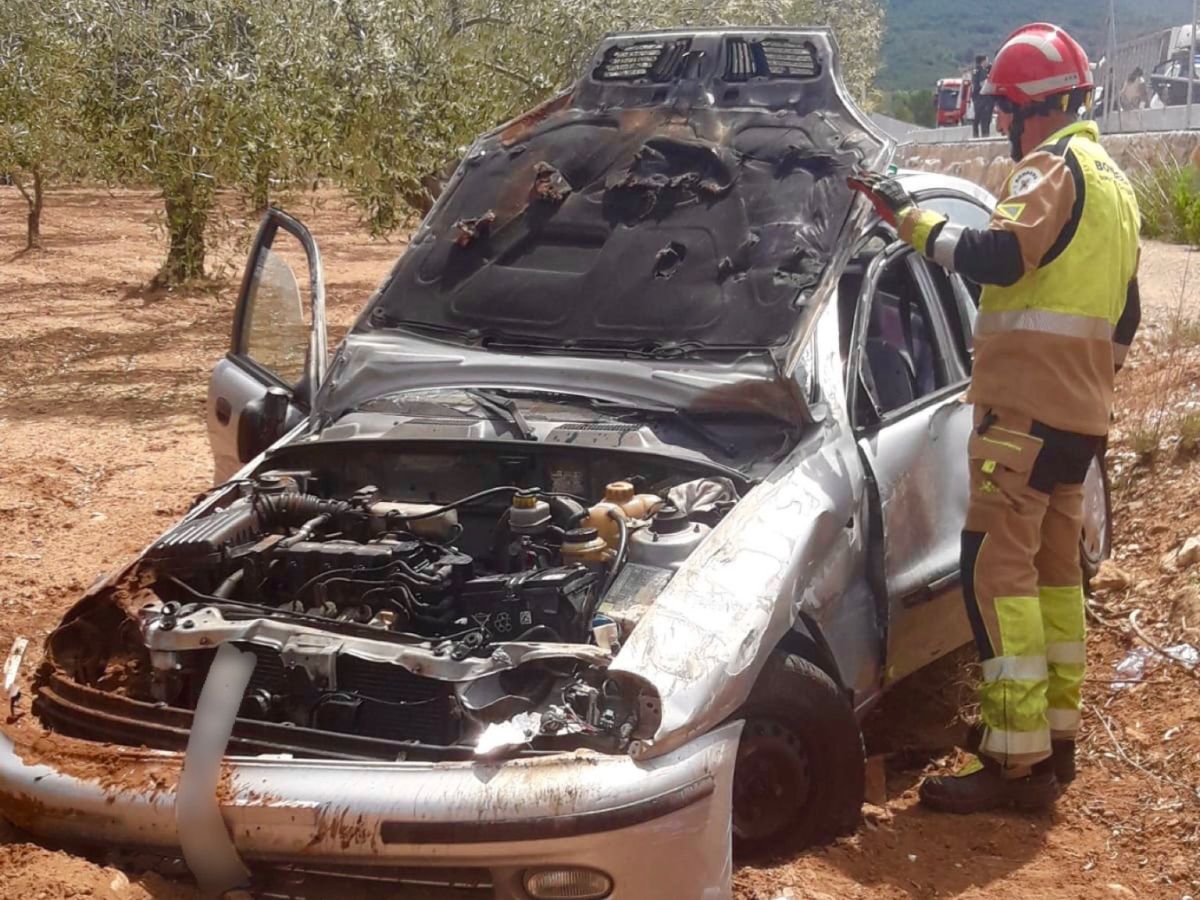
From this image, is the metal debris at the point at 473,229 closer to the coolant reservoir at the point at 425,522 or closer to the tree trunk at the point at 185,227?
the coolant reservoir at the point at 425,522

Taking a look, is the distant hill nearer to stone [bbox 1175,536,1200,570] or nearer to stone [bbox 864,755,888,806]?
stone [bbox 1175,536,1200,570]

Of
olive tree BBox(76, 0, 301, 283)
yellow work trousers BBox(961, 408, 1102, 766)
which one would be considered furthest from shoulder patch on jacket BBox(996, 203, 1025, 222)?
olive tree BBox(76, 0, 301, 283)

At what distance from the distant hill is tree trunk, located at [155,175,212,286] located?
2896 inches

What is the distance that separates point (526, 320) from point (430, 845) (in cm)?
221

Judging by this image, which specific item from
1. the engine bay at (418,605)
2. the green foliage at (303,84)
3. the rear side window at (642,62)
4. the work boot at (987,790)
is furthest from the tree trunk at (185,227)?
the work boot at (987,790)

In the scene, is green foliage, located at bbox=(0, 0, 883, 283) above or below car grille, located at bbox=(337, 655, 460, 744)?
above

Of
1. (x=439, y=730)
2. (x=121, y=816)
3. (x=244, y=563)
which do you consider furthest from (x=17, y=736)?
(x=439, y=730)

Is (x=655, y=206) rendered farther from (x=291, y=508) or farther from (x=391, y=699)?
(x=391, y=699)

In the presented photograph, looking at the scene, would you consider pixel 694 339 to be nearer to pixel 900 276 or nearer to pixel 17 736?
pixel 900 276

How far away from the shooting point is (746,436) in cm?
402

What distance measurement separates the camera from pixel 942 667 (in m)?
5.14

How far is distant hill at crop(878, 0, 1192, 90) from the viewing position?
99.2 meters

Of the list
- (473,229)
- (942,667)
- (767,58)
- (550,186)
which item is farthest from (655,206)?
(942,667)

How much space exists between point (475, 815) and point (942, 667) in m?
2.86
